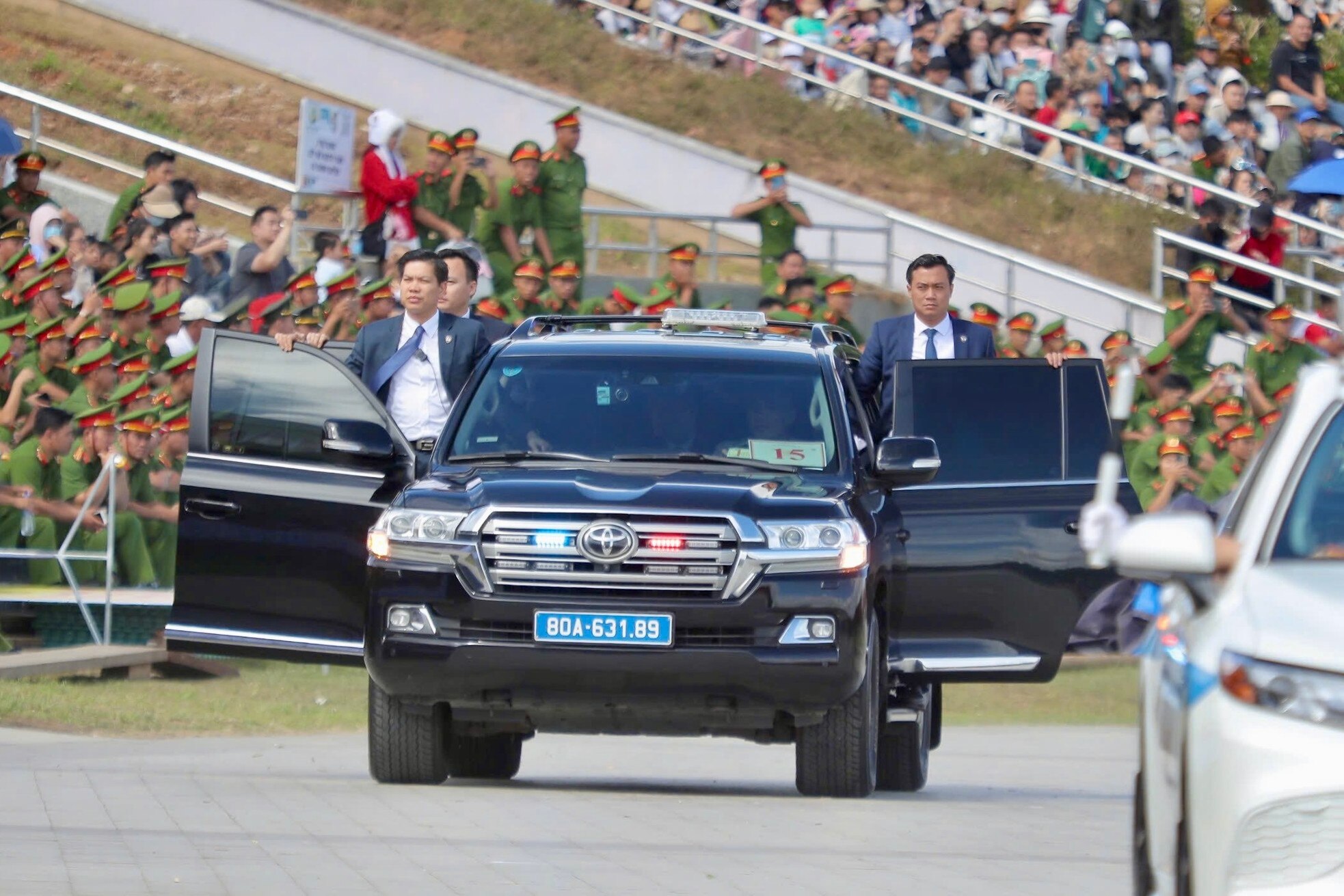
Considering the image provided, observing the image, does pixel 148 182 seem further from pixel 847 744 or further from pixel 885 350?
pixel 847 744

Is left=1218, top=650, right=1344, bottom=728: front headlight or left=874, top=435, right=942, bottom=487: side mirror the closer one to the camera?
left=1218, top=650, right=1344, bottom=728: front headlight

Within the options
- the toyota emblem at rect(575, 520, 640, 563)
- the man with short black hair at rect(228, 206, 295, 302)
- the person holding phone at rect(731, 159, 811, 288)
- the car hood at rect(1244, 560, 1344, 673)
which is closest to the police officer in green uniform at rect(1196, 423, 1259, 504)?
the person holding phone at rect(731, 159, 811, 288)

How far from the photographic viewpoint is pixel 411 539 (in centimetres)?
1072

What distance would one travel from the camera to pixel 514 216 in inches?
858

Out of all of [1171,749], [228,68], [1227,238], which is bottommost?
[1171,749]

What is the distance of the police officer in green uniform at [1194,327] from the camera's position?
22.6 metres

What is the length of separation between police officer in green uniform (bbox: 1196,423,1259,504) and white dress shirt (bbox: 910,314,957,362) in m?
7.28

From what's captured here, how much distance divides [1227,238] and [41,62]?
13.4 metres

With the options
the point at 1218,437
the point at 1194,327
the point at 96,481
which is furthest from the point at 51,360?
the point at 1194,327

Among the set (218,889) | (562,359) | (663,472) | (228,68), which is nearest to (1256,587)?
(218,889)

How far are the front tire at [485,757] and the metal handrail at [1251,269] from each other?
47.5 ft

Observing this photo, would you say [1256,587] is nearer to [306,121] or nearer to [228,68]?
[306,121]

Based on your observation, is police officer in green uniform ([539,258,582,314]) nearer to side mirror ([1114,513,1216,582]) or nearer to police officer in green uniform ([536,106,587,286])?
police officer in green uniform ([536,106,587,286])

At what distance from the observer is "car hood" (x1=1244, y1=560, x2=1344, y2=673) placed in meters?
5.41
